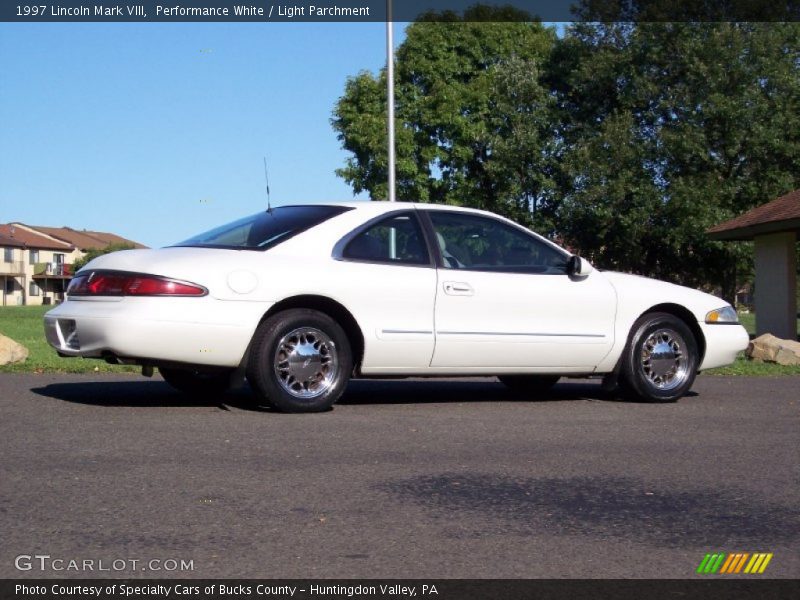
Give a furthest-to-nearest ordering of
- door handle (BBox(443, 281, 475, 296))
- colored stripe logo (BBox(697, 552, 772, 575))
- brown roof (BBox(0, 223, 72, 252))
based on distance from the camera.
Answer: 1. brown roof (BBox(0, 223, 72, 252))
2. door handle (BBox(443, 281, 475, 296))
3. colored stripe logo (BBox(697, 552, 772, 575))

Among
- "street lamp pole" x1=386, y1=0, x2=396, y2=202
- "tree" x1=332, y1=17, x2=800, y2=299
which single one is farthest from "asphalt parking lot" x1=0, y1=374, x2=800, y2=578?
"tree" x1=332, y1=17, x2=800, y2=299

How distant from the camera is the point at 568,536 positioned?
4.22 metres

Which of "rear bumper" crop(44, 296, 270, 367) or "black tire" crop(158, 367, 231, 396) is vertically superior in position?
"rear bumper" crop(44, 296, 270, 367)

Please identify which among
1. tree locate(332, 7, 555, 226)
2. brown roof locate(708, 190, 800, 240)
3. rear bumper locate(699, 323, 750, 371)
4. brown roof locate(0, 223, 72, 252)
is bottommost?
rear bumper locate(699, 323, 750, 371)

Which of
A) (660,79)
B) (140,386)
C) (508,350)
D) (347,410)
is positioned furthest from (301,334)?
(660,79)

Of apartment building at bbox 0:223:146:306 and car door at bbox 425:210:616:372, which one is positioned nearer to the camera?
car door at bbox 425:210:616:372

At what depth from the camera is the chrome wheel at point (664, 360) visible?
905cm

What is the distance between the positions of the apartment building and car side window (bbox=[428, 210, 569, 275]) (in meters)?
99.1

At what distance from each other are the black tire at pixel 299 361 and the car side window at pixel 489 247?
3.78ft

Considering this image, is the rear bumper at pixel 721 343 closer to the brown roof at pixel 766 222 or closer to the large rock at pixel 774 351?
the large rock at pixel 774 351

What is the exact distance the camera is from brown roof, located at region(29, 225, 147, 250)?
386ft

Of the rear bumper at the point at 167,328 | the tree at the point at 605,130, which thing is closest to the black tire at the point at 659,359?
the rear bumper at the point at 167,328
